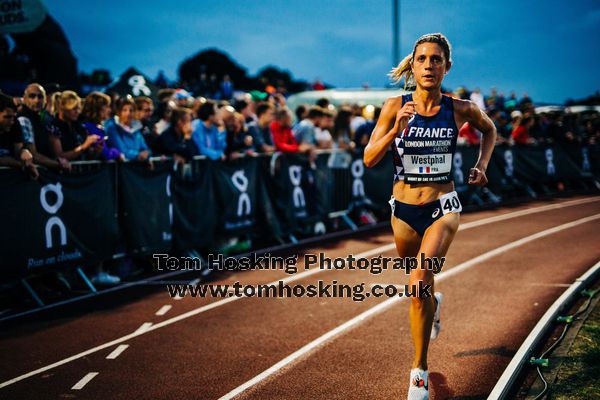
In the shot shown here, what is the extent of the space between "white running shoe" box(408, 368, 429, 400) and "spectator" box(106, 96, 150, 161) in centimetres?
613

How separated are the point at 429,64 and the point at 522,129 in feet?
53.8

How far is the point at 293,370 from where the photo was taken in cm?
520

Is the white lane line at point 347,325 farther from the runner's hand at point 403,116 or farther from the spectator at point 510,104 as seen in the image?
the spectator at point 510,104

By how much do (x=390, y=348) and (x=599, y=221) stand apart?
10.2 metres

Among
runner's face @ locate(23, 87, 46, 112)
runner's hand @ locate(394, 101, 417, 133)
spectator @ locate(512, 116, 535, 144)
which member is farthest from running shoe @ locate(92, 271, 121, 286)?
spectator @ locate(512, 116, 535, 144)

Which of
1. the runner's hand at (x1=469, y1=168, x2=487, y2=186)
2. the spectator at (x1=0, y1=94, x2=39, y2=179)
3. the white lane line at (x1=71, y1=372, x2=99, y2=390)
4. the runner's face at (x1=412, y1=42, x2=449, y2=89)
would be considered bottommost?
the white lane line at (x1=71, y1=372, x2=99, y2=390)

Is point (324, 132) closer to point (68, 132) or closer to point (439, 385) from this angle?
point (68, 132)

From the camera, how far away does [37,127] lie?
7.96 m

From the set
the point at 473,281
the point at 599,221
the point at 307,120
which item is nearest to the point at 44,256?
the point at 473,281

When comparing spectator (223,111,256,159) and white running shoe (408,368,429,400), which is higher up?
spectator (223,111,256,159)

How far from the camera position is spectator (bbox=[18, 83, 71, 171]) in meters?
7.72

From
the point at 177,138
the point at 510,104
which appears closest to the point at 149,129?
the point at 177,138

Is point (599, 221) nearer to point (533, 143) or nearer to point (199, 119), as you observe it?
point (533, 143)

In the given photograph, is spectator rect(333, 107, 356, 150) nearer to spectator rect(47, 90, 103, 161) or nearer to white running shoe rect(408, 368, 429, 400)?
spectator rect(47, 90, 103, 161)
